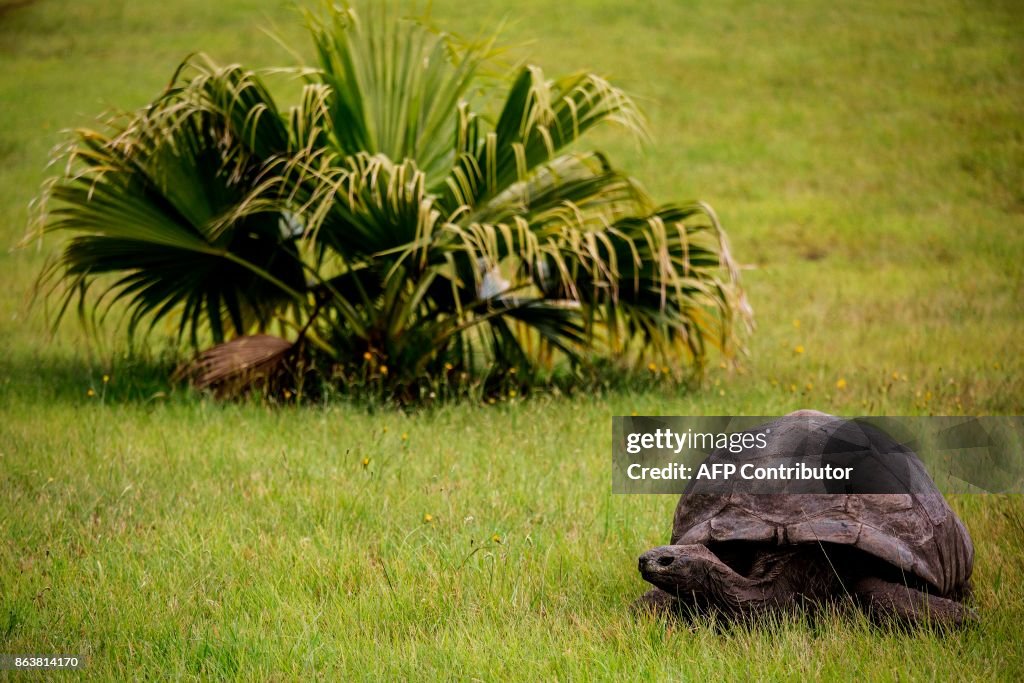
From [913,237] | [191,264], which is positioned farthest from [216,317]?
[913,237]

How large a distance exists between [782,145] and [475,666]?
1577cm

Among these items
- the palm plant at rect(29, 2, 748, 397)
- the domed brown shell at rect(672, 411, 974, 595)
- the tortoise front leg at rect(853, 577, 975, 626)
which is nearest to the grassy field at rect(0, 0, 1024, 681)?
the tortoise front leg at rect(853, 577, 975, 626)

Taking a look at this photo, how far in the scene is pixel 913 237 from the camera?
13281 millimetres

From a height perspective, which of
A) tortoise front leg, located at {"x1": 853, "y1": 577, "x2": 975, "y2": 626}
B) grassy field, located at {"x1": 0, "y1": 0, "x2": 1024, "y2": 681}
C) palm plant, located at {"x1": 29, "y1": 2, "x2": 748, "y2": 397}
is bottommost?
grassy field, located at {"x1": 0, "y1": 0, "x2": 1024, "y2": 681}

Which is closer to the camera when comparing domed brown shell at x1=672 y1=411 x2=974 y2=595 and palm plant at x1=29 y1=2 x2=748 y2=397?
domed brown shell at x1=672 y1=411 x2=974 y2=595

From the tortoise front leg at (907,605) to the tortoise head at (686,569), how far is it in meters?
0.43

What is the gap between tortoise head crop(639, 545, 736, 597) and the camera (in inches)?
113

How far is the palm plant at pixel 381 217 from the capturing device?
5.71 m

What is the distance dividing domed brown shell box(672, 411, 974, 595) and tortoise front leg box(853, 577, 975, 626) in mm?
52

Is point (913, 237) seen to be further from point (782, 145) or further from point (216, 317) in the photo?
point (216, 317)

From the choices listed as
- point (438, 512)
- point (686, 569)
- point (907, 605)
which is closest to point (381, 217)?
point (438, 512)

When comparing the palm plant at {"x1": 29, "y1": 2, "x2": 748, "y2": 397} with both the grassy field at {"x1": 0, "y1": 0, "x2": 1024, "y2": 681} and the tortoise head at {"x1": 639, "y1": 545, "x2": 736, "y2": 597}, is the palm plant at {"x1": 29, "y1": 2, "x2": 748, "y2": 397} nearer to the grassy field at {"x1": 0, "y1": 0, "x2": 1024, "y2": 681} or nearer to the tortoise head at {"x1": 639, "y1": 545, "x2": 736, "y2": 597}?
the grassy field at {"x1": 0, "y1": 0, "x2": 1024, "y2": 681}

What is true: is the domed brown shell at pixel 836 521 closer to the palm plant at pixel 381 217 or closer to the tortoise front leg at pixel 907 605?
the tortoise front leg at pixel 907 605

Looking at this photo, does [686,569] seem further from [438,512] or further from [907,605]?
[438,512]
